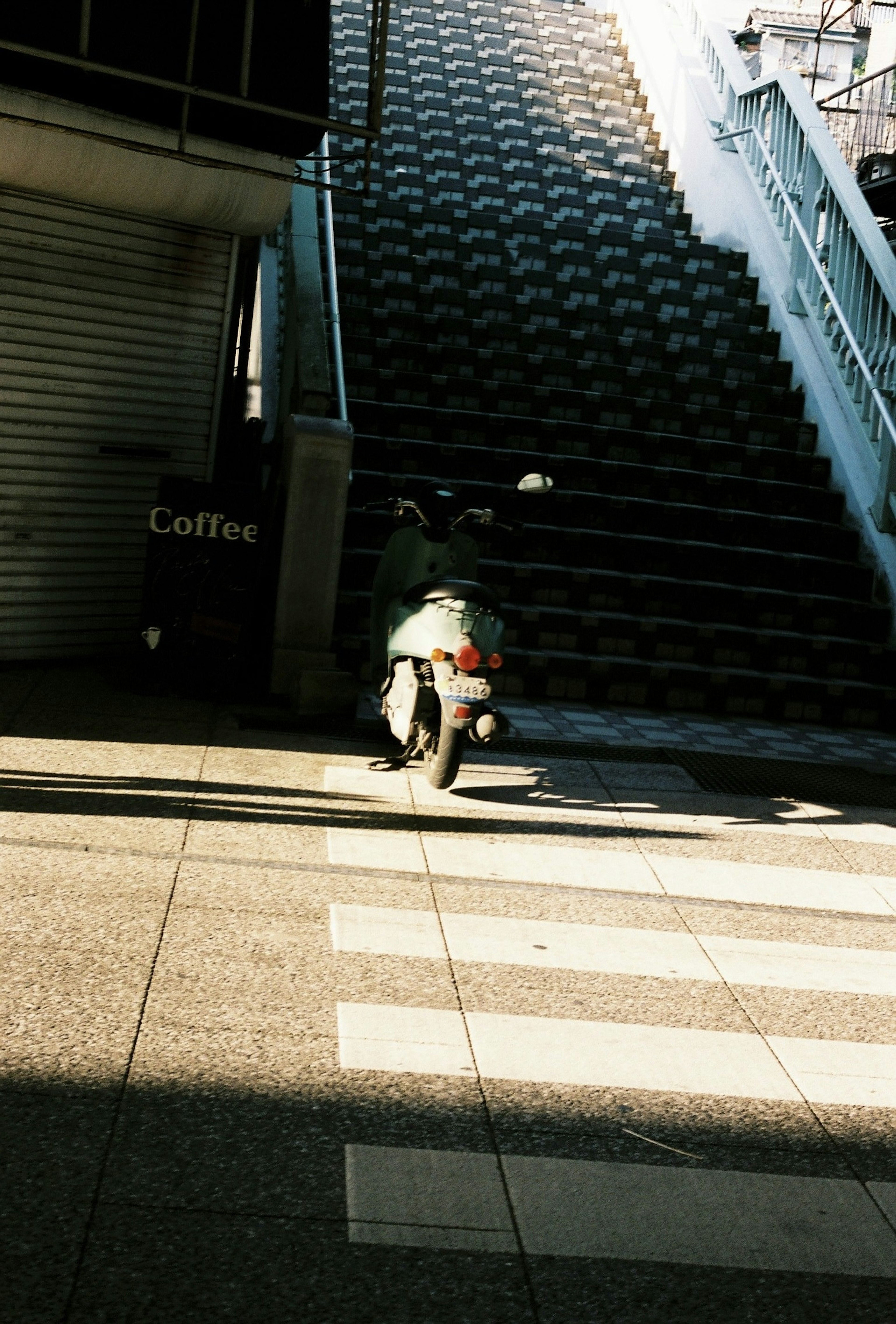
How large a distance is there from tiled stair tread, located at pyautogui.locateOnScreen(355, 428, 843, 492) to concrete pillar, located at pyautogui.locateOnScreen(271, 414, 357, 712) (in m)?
2.37

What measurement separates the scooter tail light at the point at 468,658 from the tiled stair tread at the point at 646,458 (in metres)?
4.45

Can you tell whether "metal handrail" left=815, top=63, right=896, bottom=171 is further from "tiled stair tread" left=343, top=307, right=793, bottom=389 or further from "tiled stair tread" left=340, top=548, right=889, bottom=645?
"tiled stair tread" left=340, top=548, right=889, bottom=645

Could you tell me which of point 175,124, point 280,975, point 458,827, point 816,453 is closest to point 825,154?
point 816,453

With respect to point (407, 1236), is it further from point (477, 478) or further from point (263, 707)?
point (477, 478)

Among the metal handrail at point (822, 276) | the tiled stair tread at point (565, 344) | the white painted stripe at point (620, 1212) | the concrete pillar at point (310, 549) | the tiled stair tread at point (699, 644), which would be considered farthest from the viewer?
the tiled stair tread at point (565, 344)

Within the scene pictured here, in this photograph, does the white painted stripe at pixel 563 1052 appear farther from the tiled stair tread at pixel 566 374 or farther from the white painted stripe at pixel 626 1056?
the tiled stair tread at pixel 566 374

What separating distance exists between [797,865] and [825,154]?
28.6 ft

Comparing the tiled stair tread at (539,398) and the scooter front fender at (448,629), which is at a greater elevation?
the tiled stair tread at (539,398)

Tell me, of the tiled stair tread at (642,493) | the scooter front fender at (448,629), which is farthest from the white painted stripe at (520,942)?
the tiled stair tread at (642,493)

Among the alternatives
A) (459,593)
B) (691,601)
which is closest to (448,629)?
(459,593)

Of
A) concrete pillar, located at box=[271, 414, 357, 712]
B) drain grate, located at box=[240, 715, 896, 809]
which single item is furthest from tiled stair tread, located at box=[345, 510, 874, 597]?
drain grate, located at box=[240, 715, 896, 809]

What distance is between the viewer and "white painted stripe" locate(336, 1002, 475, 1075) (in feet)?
13.3

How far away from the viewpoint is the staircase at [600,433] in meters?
10.2

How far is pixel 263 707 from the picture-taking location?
335 inches
